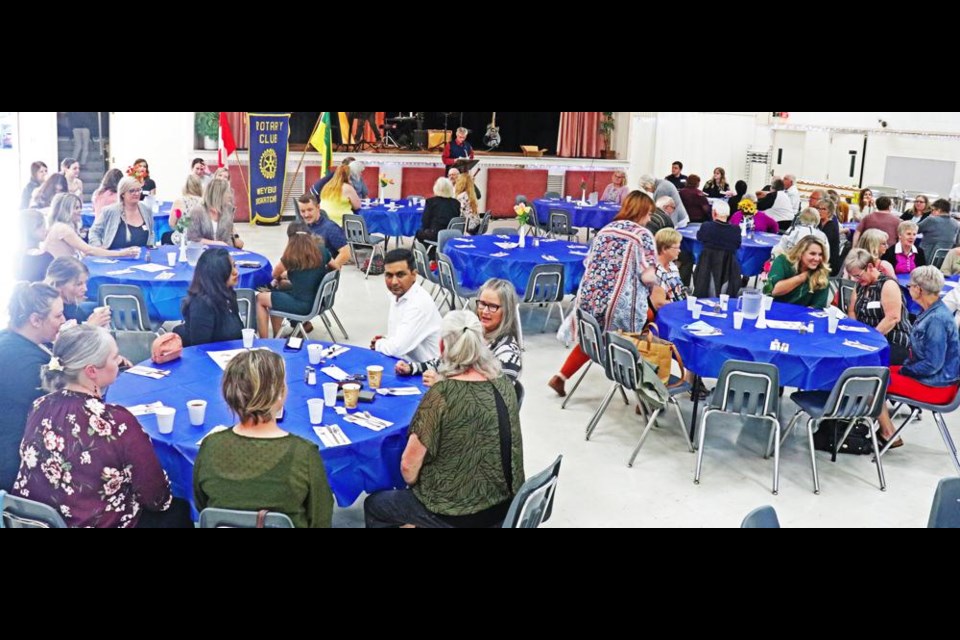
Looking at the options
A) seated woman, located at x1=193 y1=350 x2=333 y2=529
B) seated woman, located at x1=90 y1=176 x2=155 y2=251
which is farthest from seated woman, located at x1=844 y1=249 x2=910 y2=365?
seated woman, located at x1=90 y1=176 x2=155 y2=251

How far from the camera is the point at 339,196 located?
10.3 m

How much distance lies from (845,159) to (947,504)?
13922 mm

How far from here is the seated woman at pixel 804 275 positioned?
21.0 feet

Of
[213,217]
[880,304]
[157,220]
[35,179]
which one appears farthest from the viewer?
[157,220]

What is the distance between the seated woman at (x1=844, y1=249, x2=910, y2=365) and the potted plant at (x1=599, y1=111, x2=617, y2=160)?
39.9ft

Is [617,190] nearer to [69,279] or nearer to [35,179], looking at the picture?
[35,179]

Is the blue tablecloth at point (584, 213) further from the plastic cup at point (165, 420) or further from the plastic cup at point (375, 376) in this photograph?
the plastic cup at point (165, 420)

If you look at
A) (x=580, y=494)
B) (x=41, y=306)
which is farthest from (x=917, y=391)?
(x=41, y=306)

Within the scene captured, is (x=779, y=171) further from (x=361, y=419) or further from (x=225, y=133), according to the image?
(x=361, y=419)

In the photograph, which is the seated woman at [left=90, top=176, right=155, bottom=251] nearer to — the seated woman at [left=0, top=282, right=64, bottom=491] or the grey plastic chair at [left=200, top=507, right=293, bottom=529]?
the seated woman at [left=0, top=282, right=64, bottom=491]

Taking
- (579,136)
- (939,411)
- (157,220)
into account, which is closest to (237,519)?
(939,411)

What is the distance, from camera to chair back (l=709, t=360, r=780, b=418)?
508cm

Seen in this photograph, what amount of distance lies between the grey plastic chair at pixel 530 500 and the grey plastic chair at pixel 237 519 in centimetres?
81
